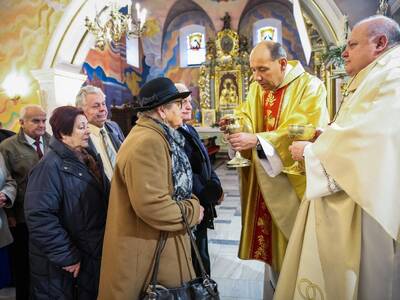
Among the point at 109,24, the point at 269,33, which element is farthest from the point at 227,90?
the point at 109,24

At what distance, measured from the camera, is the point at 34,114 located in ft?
8.59

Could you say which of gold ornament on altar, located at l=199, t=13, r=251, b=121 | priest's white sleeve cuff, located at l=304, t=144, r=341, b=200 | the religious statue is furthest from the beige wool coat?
the religious statue

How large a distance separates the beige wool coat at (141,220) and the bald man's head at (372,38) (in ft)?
3.53

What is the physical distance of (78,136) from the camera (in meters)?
1.91

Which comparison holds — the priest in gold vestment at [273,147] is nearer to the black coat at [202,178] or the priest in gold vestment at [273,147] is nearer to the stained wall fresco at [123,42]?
the black coat at [202,178]

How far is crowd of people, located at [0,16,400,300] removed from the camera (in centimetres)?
138

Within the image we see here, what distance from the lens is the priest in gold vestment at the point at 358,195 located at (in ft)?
4.34

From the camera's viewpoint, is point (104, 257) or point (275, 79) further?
point (275, 79)

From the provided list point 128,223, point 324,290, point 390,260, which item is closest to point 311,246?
point 324,290

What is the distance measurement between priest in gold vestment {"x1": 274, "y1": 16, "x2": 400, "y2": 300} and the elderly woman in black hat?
1.87ft

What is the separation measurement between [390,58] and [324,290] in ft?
3.66

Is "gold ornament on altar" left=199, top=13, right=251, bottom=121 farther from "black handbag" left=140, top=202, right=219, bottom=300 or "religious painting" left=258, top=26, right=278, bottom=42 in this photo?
"black handbag" left=140, top=202, right=219, bottom=300

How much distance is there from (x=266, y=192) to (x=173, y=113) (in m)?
0.91

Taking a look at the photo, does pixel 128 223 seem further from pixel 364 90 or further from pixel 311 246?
pixel 364 90
